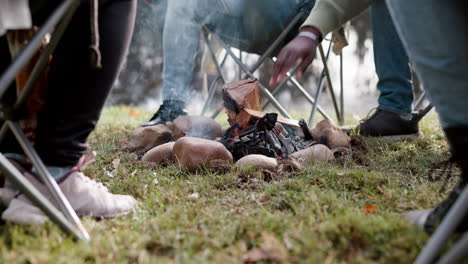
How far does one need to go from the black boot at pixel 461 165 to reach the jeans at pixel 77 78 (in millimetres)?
1021

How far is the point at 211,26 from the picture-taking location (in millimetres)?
3012

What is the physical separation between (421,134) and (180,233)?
2071mm

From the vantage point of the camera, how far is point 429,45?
1129 millimetres

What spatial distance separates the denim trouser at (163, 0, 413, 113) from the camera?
268cm

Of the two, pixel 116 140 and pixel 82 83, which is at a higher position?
pixel 82 83

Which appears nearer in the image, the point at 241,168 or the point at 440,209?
the point at 440,209

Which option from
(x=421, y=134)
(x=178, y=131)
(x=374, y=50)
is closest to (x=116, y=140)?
(x=178, y=131)

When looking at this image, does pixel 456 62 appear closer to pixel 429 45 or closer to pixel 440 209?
pixel 429 45

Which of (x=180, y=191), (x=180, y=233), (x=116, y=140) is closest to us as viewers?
(x=180, y=233)

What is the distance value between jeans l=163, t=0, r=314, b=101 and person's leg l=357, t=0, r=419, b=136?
0.56m

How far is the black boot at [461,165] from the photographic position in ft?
3.78

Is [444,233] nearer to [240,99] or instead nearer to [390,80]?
[240,99]

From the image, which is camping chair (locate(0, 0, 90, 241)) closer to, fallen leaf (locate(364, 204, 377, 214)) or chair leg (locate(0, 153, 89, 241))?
chair leg (locate(0, 153, 89, 241))

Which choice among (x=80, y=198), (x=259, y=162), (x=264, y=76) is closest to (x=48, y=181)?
(x=80, y=198)
